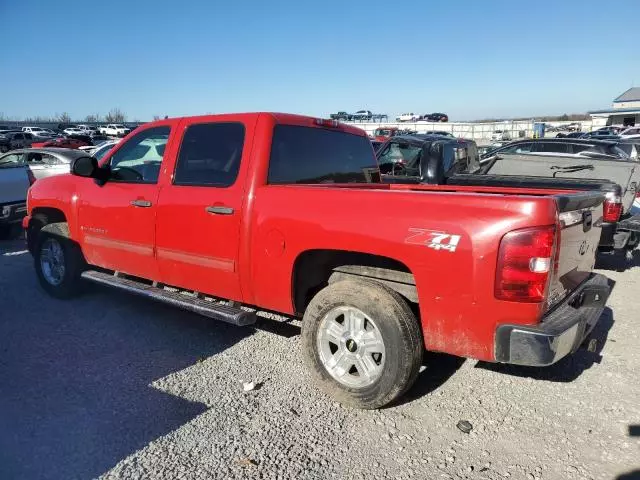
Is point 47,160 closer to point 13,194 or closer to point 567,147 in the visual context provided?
point 13,194

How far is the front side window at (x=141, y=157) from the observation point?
4566 mm

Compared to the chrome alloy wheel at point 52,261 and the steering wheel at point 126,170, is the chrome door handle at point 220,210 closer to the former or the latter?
the steering wheel at point 126,170

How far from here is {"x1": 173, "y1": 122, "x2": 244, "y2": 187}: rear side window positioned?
Answer: 399 centimetres

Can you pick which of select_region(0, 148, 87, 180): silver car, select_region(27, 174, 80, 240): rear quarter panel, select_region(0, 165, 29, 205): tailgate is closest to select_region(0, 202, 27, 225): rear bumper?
select_region(0, 165, 29, 205): tailgate

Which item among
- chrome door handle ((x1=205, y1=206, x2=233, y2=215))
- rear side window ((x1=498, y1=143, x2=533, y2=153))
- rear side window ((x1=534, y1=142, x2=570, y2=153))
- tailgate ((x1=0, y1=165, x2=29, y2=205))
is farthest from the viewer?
rear side window ((x1=498, y1=143, x2=533, y2=153))

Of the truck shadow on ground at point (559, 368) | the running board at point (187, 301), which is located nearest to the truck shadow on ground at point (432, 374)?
the truck shadow on ground at point (559, 368)

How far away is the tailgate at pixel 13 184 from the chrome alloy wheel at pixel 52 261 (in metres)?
4.04

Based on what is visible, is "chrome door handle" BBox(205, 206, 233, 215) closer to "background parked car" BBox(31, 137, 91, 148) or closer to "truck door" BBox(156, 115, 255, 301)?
"truck door" BBox(156, 115, 255, 301)

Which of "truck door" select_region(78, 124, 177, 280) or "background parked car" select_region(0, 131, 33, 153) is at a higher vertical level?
"background parked car" select_region(0, 131, 33, 153)

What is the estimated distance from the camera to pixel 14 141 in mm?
39812

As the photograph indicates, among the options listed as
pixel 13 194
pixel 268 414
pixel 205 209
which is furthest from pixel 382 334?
pixel 13 194

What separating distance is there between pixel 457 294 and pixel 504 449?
978 millimetres

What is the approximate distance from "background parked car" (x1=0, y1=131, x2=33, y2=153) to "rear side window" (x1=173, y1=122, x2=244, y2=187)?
126 feet

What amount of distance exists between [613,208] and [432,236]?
13.7 ft
